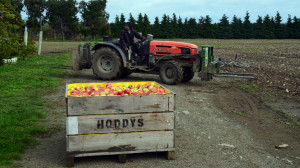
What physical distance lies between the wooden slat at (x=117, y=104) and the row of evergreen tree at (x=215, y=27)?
205ft

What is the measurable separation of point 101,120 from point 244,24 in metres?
71.3

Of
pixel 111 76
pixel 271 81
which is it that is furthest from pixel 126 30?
pixel 271 81

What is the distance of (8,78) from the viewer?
12203 millimetres

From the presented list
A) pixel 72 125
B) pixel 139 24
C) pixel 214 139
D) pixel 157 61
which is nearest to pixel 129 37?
pixel 157 61

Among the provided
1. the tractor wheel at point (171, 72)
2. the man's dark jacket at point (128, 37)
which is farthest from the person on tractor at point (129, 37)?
→ the tractor wheel at point (171, 72)

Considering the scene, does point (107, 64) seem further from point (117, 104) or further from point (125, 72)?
point (117, 104)

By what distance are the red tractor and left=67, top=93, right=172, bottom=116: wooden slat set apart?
6486mm

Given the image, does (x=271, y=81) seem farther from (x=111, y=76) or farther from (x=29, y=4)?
(x=29, y=4)

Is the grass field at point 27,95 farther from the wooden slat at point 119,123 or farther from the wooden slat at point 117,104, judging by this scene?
the wooden slat at point 117,104

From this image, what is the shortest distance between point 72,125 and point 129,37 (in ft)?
24.4

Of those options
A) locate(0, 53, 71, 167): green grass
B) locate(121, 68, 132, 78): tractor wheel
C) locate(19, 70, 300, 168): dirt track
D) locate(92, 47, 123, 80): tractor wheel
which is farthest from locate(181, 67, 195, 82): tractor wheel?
A: locate(0, 53, 71, 167): green grass

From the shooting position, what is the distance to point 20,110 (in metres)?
7.77

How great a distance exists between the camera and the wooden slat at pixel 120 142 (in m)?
4.88

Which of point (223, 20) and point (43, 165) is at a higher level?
point (223, 20)
